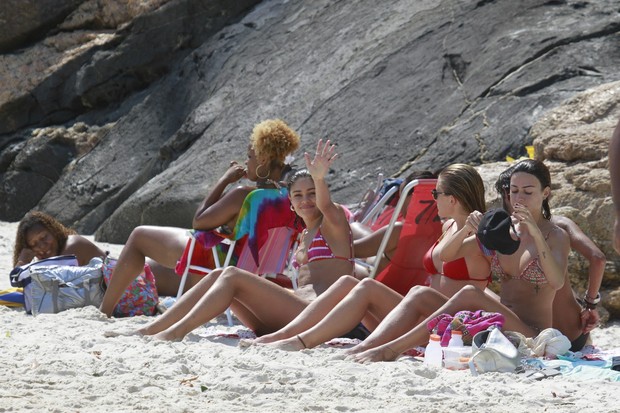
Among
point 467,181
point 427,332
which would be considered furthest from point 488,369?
point 467,181

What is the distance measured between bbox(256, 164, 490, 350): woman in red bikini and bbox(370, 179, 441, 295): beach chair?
0.78m

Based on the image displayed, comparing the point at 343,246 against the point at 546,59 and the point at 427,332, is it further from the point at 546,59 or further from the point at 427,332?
the point at 546,59

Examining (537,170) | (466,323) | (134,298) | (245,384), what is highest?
(537,170)

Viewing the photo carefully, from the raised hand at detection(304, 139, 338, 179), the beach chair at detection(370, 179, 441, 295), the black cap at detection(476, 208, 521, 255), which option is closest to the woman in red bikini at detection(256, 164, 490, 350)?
the black cap at detection(476, 208, 521, 255)

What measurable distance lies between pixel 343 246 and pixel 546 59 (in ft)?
14.2

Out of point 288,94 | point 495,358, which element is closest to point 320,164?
point 495,358

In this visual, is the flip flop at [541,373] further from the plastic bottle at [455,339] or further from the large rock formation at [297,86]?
the large rock formation at [297,86]

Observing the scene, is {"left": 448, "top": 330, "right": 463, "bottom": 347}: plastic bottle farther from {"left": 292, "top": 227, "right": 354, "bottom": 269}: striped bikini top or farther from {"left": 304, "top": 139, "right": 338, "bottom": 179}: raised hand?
{"left": 304, "top": 139, "right": 338, "bottom": 179}: raised hand

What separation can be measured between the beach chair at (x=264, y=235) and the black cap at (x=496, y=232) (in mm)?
2046

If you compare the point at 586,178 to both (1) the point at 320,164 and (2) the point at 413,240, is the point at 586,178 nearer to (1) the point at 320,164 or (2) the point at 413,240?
(2) the point at 413,240

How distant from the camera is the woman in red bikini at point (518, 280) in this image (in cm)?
446

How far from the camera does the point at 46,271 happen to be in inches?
254

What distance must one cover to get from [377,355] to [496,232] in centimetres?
74

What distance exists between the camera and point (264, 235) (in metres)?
6.41
